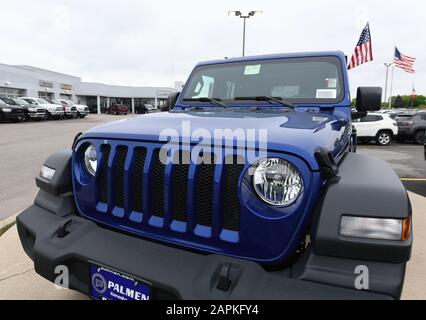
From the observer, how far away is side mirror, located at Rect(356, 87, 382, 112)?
3.29 meters

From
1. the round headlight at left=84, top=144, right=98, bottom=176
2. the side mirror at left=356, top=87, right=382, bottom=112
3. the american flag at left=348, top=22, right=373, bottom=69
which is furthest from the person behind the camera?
the american flag at left=348, top=22, right=373, bottom=69

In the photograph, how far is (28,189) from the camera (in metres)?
5.41

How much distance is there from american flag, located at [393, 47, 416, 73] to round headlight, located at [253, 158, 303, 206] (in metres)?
27.5

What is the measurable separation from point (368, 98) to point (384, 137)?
1214 cm

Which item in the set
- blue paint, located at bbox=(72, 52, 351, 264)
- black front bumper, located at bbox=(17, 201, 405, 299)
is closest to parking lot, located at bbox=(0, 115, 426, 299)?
black front bumper, located at bbox=(17, 201, 405, 299)

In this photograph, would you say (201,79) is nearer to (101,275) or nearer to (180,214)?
(180,214)

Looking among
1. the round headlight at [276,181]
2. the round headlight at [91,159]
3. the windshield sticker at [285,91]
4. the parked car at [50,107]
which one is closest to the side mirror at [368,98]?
the windshield sticker at [285,91]

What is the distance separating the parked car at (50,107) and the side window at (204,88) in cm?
2465

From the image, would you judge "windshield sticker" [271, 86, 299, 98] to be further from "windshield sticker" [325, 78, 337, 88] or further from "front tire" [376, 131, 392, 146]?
"front tire" [376, 131, 392, 146]

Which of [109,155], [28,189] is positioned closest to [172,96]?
[109,155]

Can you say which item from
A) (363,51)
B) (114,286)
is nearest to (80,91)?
(363,51)

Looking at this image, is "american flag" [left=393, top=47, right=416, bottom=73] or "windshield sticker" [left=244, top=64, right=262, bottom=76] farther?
"american flag" [left=393, top=47, right=416, bottom=73]

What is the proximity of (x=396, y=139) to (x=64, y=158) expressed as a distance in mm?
16360

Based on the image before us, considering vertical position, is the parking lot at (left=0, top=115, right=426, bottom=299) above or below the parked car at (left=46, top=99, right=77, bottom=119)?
below
